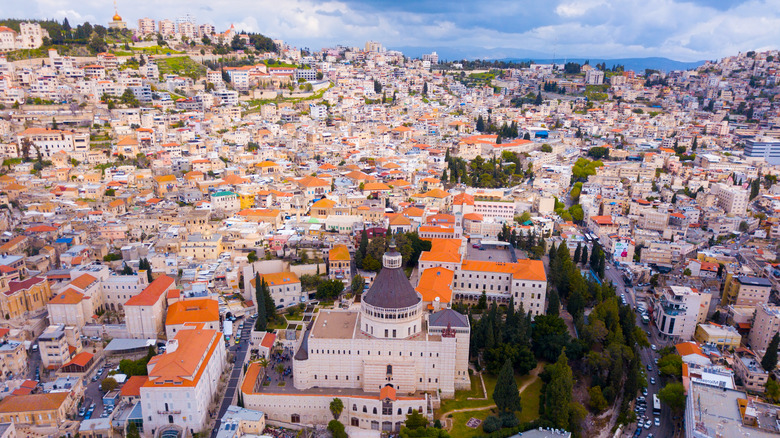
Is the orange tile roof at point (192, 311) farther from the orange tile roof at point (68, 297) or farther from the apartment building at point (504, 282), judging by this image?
the apartment building at point (504, 282)

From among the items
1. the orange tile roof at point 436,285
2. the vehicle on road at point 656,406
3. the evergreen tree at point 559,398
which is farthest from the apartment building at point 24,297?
the vehicle on road at point 656,406

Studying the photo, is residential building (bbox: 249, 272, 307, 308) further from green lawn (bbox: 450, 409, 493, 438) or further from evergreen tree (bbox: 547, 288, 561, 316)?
evergreen tree (bbox: 547, 288, 561, 316)

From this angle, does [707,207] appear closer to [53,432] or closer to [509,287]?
[509,287]

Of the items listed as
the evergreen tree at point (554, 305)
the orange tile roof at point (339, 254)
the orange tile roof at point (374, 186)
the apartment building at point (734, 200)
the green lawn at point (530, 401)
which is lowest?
the green lawn at point (530, 401)

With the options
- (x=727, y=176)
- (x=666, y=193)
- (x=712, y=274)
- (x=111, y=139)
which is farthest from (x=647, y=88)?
(x=111, y=139)

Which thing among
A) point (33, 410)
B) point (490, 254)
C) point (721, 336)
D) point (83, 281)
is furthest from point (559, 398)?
point (83, 281)
